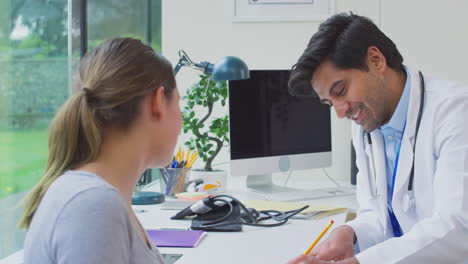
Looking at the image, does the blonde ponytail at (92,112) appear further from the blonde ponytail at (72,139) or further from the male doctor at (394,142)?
the male doctor at (394,142)

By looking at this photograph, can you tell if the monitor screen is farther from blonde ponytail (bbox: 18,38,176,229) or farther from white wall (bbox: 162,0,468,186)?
blonde ponytail (bbox: 18,38,176,229)

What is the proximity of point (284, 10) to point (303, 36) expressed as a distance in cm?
15

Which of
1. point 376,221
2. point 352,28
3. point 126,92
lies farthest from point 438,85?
point 126,92

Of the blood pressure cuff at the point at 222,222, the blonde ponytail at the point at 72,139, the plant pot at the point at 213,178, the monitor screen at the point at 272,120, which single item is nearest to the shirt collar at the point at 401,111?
the blood pressure cuff at the point at 222,222

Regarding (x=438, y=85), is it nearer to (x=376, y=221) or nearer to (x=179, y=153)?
(x=376, y=221)

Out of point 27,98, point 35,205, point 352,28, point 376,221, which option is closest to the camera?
point 35,205

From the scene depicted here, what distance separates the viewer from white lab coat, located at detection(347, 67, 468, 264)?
50.3 inches

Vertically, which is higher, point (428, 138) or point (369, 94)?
point (369, 94)

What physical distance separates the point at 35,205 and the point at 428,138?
0.99 metres

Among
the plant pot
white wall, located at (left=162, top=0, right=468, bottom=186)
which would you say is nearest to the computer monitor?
the plant pot

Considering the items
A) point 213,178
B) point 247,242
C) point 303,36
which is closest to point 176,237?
point 247,242

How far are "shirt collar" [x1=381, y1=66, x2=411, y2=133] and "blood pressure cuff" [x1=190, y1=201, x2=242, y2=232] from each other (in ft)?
1.73

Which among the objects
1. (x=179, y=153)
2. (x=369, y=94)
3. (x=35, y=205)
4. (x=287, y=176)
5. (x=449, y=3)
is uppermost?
(x=449, y=3)

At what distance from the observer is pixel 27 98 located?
1826 millimetres
